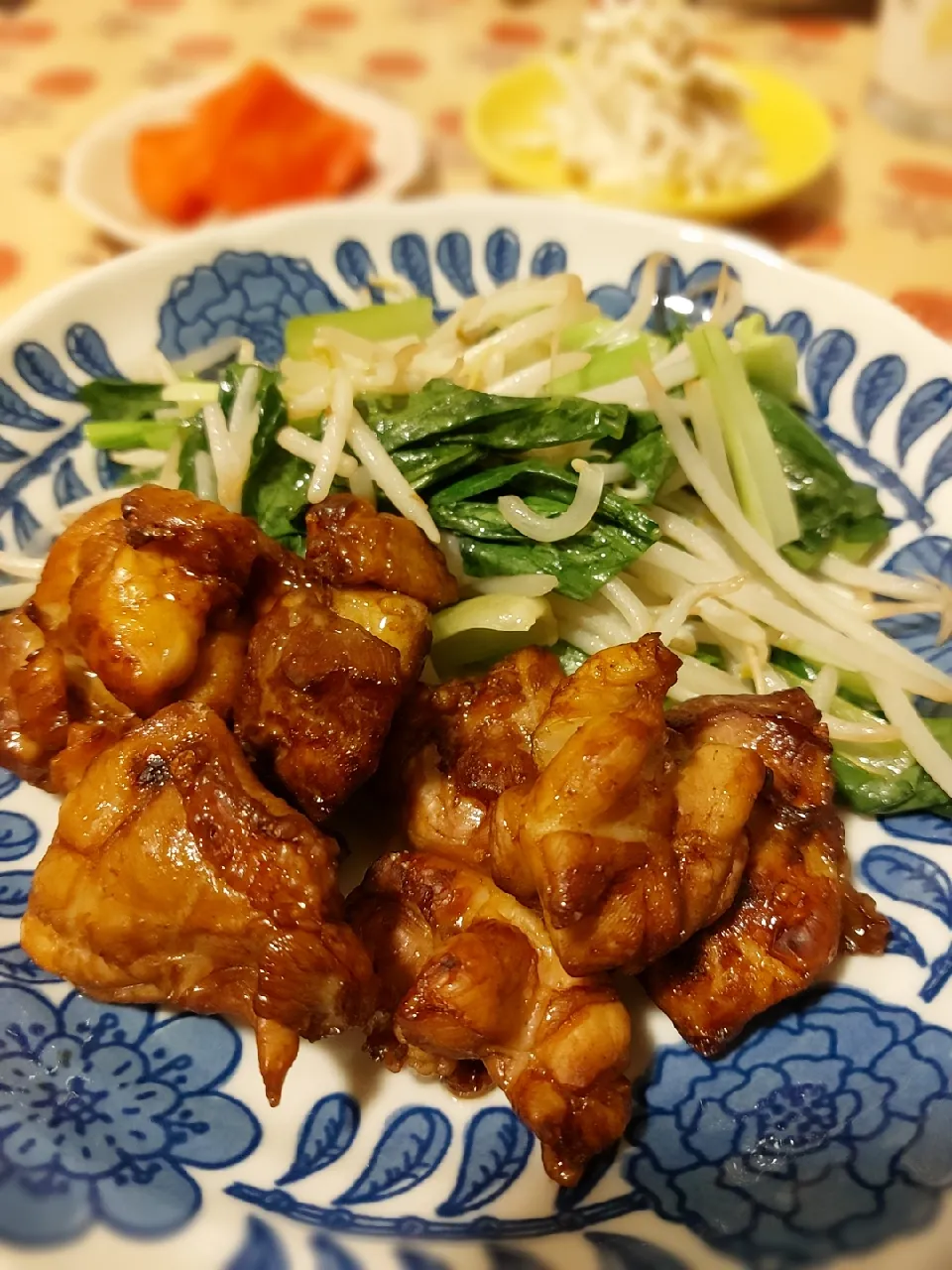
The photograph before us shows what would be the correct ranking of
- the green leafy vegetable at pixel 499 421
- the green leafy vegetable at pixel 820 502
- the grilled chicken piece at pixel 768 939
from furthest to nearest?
the green leafy vegetable at pixel 820 502 < the green leafy vegetable at pixel 499 421 < the grilled chicken piece at pixel 768 939

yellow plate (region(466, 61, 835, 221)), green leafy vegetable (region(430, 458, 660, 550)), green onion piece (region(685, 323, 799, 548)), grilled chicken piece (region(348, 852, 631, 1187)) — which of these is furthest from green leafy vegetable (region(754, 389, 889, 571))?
yellow plate (region(466, 61, 835, 221))

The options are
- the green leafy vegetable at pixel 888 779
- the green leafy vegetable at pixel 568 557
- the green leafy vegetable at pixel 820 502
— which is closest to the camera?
the green leafy vegetable at pixel 888 779

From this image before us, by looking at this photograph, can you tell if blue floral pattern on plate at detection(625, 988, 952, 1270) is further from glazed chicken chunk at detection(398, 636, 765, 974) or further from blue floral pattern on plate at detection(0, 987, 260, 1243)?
blue floral pattern on plate at detection(0, 987, 260, 1243)

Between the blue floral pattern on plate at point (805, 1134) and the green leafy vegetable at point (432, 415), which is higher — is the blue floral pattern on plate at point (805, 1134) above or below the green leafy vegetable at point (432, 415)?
below

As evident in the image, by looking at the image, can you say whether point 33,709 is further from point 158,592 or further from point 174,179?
point 174,179

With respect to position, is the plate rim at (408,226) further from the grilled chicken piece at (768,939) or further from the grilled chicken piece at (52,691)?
the grilled chicken piece at (768,939)

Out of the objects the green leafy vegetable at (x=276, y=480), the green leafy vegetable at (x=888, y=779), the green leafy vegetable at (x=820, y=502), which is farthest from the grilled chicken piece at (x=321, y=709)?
the green leafy vegetable at (x=820, y=502)

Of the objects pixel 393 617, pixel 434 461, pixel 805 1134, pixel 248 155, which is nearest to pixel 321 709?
pixel 393 617

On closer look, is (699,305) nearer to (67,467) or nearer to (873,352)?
(873,352)
